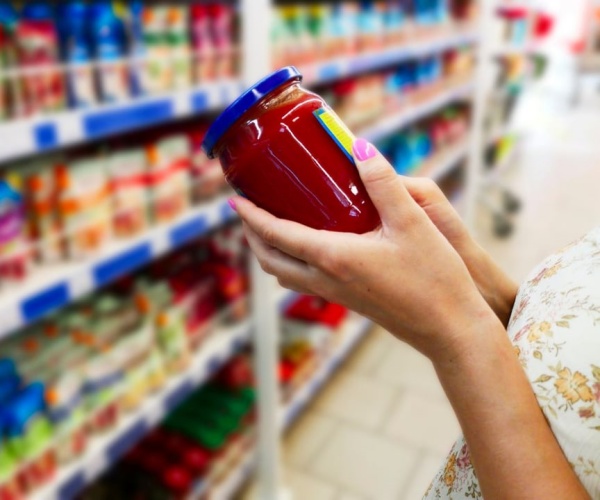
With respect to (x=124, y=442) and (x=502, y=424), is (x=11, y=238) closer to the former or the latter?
(x=124, y=442)

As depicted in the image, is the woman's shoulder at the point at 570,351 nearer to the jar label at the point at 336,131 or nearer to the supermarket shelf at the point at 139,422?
the jar label at the point at 336,131

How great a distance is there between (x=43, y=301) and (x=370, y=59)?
5.64 ft

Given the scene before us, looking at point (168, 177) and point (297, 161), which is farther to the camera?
point (168, 177)

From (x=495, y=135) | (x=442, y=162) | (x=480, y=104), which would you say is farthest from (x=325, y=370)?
(x=495, y=135)

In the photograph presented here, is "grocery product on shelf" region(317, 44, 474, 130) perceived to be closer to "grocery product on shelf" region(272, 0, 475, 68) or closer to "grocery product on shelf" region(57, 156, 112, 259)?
"grocery product on shelf" region(272, 0, 475, 68)

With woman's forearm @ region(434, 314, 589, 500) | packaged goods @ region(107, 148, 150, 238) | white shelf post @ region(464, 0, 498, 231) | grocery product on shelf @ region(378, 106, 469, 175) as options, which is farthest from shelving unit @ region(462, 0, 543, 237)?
woman's forearm @ region(434, 314, 589, 500)

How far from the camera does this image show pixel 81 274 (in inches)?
48.4

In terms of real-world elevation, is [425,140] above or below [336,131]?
below

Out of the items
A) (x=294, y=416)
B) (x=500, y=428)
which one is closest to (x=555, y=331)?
(x=500, y=428)

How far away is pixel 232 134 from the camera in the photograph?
0.63m

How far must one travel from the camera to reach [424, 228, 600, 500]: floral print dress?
18.9 inches

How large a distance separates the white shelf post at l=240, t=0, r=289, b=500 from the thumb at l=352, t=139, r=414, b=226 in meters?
1.06

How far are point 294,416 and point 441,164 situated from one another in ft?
6.28

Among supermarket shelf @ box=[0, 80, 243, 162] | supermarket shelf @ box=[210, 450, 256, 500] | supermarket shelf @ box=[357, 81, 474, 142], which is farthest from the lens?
supermarket shelf @ box=[357, 81, 474, 142]
